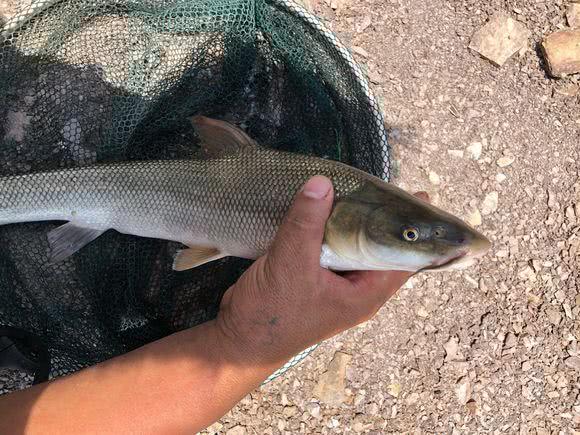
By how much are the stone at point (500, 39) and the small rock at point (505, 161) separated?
0.57m

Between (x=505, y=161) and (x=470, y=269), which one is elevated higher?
(x=505, y=161)

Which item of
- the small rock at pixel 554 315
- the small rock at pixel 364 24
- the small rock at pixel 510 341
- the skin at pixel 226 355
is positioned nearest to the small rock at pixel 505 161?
the small rock at pixel 554 315

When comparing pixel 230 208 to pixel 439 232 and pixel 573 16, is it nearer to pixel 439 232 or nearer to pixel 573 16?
pixel 439 232

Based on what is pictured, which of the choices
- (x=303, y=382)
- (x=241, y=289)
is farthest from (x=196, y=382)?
(x=303, y=382)

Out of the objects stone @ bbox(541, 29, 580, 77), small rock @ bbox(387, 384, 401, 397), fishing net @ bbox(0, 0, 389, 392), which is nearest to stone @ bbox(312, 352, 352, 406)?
small rock @ bbox(387, 384, 401, 397)

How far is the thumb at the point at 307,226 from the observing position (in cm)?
173

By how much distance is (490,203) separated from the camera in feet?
9.86

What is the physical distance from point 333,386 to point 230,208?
1247 mm

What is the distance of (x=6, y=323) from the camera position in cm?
242

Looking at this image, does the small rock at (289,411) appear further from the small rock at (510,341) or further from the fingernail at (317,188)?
the fingernail at (317,188)

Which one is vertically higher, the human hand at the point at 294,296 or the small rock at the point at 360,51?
the small rock at the point at 360,51

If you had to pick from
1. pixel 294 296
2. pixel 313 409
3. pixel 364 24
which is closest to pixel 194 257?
pixel 294 296

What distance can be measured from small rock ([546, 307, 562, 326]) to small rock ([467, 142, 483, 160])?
96cm

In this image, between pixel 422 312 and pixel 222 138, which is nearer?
pixel 222 138
